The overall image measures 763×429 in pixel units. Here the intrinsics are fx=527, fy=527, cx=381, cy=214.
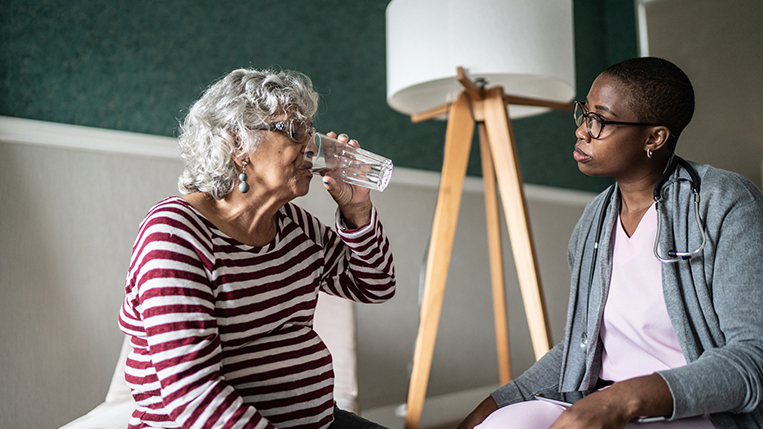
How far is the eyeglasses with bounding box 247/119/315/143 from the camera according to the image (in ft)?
3.47

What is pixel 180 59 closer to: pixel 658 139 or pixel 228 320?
pixel 228 320

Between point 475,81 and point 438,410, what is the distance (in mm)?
1560

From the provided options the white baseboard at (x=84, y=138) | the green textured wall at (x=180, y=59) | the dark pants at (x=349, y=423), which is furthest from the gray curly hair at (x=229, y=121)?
the green textured wall at (x=180, y=59)

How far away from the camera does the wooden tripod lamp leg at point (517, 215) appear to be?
1621 millimetres

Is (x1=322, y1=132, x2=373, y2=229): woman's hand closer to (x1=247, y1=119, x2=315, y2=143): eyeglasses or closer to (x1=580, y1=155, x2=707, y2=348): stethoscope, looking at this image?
(x1=247, y1=119, x2=315, y2=143): eyeglasses

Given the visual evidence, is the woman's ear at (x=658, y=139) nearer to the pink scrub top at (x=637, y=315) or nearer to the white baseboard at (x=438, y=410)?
the pink scrub top at (x=637, y=315)

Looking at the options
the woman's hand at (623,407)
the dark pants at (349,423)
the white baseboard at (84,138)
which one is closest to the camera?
the woman's hand at (623,407)

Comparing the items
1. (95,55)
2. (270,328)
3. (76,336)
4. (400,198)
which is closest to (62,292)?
(76,336)

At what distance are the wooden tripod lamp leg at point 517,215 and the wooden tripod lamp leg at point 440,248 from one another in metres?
0.09

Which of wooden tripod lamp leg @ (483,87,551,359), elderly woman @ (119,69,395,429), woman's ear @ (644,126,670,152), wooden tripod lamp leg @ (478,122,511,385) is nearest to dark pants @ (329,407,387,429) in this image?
elderly woman @ (119,69,395,429)

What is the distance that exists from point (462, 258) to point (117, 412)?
69.2 inches

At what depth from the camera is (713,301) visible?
35.9 inches

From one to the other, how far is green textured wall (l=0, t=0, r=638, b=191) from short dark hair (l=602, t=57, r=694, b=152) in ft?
4.50

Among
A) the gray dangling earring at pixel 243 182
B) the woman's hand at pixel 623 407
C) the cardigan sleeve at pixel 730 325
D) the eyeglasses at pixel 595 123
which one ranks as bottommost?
the woman's hand at pixel 623 407
